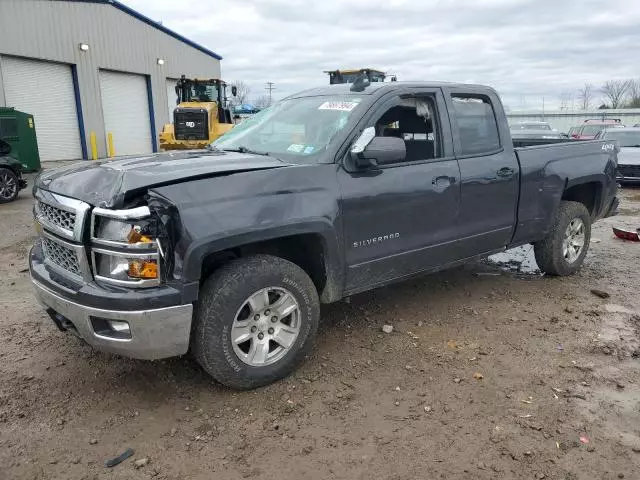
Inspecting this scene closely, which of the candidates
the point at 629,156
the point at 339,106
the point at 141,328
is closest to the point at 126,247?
the point at 141,328


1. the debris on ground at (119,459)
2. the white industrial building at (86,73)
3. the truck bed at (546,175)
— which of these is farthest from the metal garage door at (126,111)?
the debris on ground at (119,459)

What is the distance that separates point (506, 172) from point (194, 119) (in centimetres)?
1490

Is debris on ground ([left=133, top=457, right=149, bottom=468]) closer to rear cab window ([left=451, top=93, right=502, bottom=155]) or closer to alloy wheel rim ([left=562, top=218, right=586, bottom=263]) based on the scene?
rear cab window ([left=451, top=93, right=502, bottom=155])

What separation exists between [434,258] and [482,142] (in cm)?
120

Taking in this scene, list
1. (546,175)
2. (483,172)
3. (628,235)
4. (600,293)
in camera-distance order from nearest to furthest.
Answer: (483,172)
(546,175)
(600,293)
(628,235)

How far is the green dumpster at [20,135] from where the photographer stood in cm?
1419

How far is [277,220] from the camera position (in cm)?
331

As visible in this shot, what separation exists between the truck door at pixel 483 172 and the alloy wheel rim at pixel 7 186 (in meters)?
10.5

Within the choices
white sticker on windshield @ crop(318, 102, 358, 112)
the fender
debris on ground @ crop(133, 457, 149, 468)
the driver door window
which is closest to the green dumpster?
white sticker on windshield @ crop(318, 102, 358, 112)

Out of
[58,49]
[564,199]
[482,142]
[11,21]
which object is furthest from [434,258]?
[58,49]

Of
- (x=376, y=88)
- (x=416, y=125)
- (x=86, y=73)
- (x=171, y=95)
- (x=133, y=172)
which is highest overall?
(x=86, y=73)

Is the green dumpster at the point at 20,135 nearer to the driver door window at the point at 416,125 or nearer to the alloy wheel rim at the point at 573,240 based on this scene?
the driver door window at the point at 416,125

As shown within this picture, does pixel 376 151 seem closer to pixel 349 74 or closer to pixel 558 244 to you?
pixel 558 244

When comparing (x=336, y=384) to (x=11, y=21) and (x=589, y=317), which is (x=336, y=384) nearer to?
(x=589, y=317)
